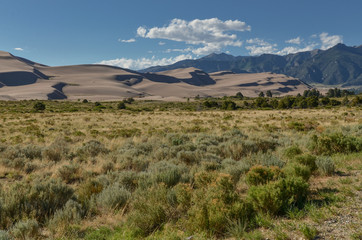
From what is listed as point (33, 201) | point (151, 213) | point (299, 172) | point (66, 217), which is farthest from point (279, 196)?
point (33, 201)

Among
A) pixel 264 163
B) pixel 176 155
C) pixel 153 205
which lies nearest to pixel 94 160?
A: pixel 176 155

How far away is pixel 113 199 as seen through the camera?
5.82m

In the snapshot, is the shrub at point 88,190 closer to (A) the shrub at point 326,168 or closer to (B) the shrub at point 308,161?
(B) the shrub at point 308,161

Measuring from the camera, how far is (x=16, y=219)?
5168 mm

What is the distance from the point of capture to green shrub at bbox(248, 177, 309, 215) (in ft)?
15.7

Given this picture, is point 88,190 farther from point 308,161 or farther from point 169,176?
point 308,161

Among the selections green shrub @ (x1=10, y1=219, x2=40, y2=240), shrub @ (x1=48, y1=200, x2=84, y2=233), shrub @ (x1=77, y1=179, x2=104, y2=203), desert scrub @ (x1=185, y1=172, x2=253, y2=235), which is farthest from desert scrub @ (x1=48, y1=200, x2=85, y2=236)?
desert scrub @ (x1=185, y1=172, x2=253, y2=235)

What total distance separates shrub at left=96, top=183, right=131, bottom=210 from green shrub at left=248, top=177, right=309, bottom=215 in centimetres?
321

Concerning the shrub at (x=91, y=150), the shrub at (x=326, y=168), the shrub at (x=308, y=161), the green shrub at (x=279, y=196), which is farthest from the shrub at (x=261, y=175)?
the shrub at (x=91, y=150)

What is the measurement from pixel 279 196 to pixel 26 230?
17.2 feet

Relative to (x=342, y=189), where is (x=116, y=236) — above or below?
below

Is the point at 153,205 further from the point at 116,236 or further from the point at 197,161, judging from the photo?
the point at 197,161

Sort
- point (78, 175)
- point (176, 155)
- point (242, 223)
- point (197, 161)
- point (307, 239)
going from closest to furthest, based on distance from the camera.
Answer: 1. point (307, 239)
2. point (242, 223)
3. point (78, 175)
4. point (197, 161)
5. point (176, 155)

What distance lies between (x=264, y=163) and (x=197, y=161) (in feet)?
9.24
